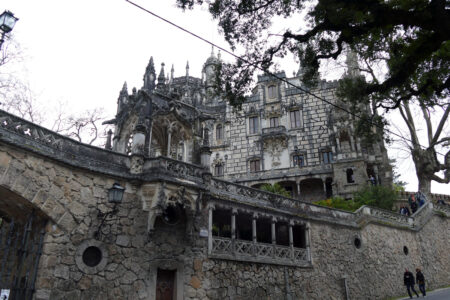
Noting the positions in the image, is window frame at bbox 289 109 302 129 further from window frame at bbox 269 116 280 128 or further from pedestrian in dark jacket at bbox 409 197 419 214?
pedestrian in dark jacket at bbox 409 197 419 214

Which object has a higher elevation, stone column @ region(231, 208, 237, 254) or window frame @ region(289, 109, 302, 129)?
window frame @ region(289, 109, 302, 129)

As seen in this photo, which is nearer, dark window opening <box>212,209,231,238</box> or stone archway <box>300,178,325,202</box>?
dark window opening <box>212,209,231,238</box>

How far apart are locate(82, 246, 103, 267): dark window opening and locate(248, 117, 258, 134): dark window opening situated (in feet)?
95.1

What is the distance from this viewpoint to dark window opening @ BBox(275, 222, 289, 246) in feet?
60.4

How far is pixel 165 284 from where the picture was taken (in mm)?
12352

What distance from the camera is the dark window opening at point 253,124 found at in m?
38.8

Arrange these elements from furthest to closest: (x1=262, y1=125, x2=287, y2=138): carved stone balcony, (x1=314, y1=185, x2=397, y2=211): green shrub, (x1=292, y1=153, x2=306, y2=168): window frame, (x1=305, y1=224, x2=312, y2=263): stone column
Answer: (x1=262, y1=125, x2=287, y2=138): carved stone balcony < (x1=292, y1=153, x2=306, y2=168): window frame < (x1=314, y1=185, x2=397, y2=211): green shrub < (x1=305, y1=224, x2=312, y2=263): stone column

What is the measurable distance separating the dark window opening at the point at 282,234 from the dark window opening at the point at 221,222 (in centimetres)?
267

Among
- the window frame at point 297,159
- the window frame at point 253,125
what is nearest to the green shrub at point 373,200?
the window frame at point 297,159

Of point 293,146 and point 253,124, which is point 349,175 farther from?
point 253,124

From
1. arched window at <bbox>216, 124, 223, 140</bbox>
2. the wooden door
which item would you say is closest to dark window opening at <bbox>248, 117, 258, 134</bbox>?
arched window at <bbox>216, 124, 223, 140</bbox>

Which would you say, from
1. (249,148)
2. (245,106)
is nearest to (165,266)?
(249,148)

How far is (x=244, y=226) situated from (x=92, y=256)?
29.3 feet

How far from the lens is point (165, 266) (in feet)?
40.2
